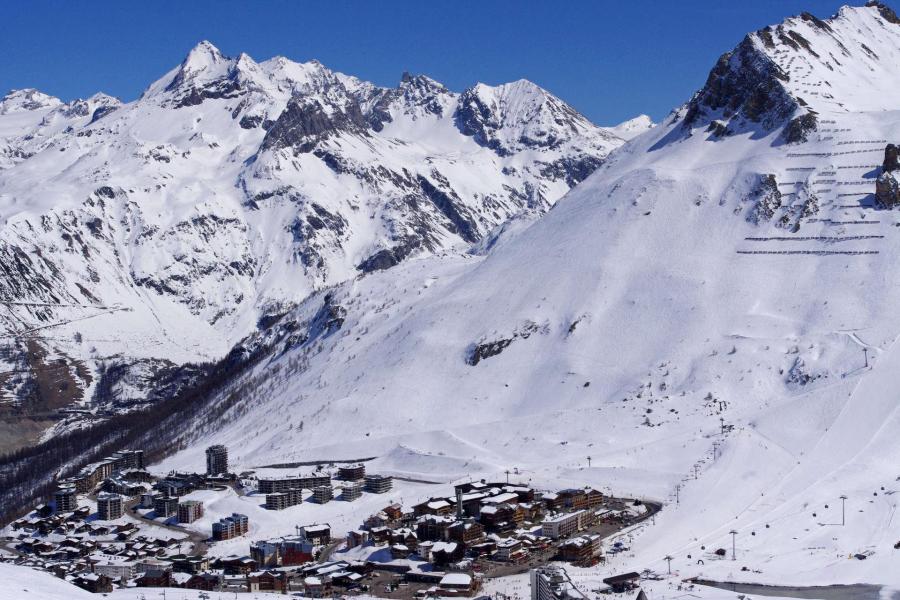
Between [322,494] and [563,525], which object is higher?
[322,494]

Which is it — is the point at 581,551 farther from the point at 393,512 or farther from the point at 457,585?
the point at 393,512

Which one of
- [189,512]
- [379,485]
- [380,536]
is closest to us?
[380,536]

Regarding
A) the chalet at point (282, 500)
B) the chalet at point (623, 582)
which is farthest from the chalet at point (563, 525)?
the chalet at point (282, 500)

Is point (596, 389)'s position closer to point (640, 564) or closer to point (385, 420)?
point (385, 420)

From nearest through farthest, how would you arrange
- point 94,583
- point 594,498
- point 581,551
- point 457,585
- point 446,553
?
point 457,585 < point 94,583 < point 581,551 < point 446,553 < point 594,498

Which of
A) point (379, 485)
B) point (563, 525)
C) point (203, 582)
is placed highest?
point (379, 485)

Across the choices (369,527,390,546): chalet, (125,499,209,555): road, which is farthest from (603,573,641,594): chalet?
(125,499,209,555): road

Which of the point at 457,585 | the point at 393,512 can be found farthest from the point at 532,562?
the point at 393,512

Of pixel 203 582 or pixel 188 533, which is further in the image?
pixel 188 533

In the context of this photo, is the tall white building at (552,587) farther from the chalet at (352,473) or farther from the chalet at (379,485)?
the chalet at (352,473)

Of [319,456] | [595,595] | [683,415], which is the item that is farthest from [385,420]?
[595,595]

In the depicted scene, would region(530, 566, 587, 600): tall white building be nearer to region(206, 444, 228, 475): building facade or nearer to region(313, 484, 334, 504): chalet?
region(313, 484, 334, 504): chalet
